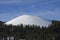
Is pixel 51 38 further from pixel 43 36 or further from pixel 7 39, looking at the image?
pixel 7 39

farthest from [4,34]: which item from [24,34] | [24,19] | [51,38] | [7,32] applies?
[24,19]

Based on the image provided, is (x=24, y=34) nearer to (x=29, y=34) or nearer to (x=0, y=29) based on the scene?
(x=29, y=34)

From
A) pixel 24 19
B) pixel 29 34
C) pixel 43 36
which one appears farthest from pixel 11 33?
pixel 24 19

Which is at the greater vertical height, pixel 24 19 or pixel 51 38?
pixel 24 19

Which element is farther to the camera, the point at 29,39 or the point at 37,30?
the point at 37,30

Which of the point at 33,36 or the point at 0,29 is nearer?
the point at 33,36

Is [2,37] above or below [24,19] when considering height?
below

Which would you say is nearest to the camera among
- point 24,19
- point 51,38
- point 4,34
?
point 51,38

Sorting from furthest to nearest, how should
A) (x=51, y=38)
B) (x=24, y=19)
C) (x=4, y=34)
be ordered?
(x=24, y=19) < (x=4, y=34) < (x=51, y=38)
